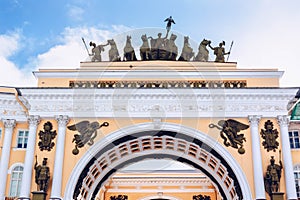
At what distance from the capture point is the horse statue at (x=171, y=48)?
19.9 metres

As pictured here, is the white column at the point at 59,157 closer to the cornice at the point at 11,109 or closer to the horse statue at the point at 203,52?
the cornice at the point at 11,109

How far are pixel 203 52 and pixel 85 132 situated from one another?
6535mm

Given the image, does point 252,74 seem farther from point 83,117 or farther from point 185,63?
point 83,117

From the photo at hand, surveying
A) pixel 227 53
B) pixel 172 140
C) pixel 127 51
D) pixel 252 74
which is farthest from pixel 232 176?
pixel 127 51

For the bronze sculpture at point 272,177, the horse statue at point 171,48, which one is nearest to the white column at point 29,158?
the horse statue at point 171,48

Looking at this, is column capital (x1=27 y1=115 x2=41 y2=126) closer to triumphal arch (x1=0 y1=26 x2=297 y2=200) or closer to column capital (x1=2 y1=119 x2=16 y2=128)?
triumphal arch (x1=0 y1=26 x2=297 y2=200)

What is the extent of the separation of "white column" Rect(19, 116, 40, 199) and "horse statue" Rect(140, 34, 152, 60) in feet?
18.1

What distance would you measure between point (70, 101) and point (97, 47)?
363 cm

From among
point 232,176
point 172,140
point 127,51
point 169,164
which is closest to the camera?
point 232,176

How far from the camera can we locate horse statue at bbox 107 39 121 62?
1995 centimetres

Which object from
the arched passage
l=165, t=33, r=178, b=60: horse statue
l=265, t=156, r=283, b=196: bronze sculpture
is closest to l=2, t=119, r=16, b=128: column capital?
the arched passage

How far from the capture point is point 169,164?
86.1ft

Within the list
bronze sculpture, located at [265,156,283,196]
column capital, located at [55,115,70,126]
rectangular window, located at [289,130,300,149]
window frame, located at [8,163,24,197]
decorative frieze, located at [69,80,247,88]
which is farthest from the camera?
rectangular window, located at [289,130,300,149]

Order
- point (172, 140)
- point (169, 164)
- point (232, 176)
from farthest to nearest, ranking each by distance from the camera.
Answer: point (169, 164), point (172, 140), point (232, 176)
